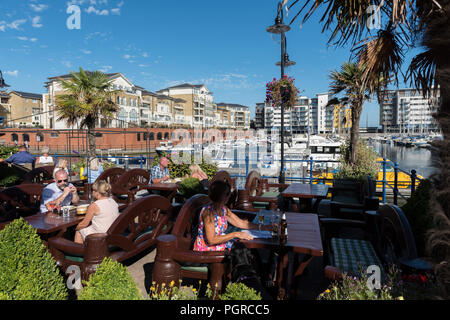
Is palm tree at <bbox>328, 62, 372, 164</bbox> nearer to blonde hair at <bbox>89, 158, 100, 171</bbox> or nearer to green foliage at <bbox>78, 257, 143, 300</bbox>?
blonde hair at <bbox>89, 158, 100, 171</bbox>

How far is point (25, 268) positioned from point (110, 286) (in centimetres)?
71

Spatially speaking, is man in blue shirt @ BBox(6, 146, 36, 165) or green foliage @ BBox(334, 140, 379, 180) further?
man in blue shirt @ BBox(6, 146, 36, 165)

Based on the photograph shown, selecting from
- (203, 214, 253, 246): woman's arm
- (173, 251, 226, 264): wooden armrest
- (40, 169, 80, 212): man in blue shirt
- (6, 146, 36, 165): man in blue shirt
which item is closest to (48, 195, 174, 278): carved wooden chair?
(173, 251, 226, 264): wooden armrest

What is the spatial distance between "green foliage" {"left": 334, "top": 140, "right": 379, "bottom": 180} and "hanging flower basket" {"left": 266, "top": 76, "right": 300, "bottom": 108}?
2.94 meters

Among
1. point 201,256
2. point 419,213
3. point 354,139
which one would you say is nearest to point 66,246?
point 201,256

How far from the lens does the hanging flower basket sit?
841 cm

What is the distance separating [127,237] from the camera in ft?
11.0

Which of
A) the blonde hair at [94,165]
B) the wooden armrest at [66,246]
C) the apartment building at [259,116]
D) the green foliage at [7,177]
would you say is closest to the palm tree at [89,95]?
the green foliage at [7,177]

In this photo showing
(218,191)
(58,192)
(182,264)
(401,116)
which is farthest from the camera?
(401,116)

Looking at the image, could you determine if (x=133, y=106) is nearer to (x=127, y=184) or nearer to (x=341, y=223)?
(x=127, y=184)

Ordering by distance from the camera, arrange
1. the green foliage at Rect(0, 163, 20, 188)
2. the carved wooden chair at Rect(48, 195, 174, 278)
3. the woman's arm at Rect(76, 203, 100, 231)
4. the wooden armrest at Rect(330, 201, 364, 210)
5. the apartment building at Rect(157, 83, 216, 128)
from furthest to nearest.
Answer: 1. the apartment building at Rect(157, 83, 216, 128)
2. the green foliage at Rect(0, 163, 20, 188)
3. the wooden armrest at Rect(330, 201, 364, 210)
4. the woman's arm at Rect(76, 203, 100, 231)
5. the carved wooden chair at Rect(48, 195, 174, 278)
